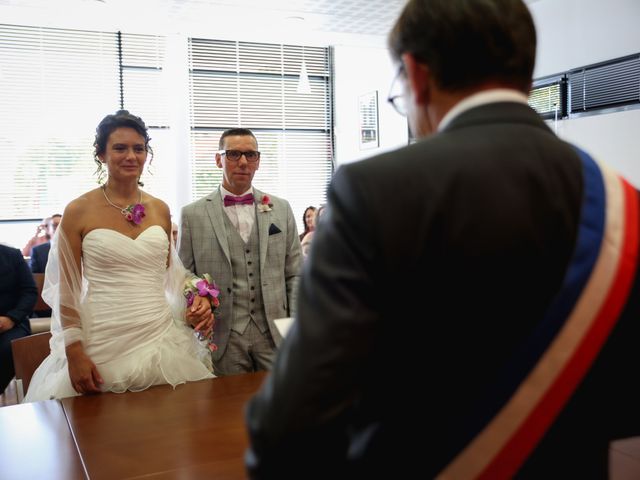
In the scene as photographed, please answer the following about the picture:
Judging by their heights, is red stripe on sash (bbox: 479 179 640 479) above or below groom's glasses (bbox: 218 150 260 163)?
below

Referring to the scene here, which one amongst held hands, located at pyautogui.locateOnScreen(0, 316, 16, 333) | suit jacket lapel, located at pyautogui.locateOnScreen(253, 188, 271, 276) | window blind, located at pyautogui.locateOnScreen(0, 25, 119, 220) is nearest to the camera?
suit jacket lapel, located at pyautogui.locateOnScreen(253, 188, 271, 276)

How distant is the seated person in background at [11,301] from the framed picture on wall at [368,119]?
17.1ft

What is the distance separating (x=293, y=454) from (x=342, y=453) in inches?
2.5

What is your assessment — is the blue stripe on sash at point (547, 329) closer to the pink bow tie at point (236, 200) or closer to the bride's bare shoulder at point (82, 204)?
the bride's bare shoulder at point (82, 204)

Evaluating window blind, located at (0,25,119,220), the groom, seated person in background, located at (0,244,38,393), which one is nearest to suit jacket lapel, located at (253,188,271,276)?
the groom

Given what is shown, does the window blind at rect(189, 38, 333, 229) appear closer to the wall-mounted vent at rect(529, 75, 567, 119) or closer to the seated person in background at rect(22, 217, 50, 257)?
the seated person in background at rect(22, 217, 50, 257)

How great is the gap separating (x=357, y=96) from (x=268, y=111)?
1311mm

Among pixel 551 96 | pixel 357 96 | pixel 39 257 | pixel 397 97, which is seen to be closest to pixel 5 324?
pixel 39 257

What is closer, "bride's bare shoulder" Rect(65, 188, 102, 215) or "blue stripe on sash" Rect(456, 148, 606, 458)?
"blue stripe on sash" Rect(456, 148, 606, 458)

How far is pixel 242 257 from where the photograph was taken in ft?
10.4

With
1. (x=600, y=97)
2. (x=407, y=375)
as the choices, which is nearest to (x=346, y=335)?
(x=407, y=375)

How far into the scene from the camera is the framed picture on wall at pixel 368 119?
27.7 ft

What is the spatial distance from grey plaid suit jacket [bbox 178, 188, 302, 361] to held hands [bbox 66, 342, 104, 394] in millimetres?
698

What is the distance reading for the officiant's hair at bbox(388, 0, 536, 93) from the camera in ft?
2.68
